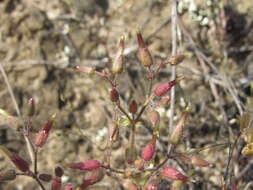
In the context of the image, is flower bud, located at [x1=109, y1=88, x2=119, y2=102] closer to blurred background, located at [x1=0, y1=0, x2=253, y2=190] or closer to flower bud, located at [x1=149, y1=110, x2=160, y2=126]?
flower bud, located at [x1=149, y1=110, x2=160, y2=126]

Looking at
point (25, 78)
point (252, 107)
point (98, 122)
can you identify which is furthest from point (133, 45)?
point (252, 107)

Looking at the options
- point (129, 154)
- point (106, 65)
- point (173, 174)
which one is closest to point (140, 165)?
point (129, 154)

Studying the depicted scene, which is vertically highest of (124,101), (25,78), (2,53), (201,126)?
(2,53)

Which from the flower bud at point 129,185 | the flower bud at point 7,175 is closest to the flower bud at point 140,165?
the flower bud at point 129,185

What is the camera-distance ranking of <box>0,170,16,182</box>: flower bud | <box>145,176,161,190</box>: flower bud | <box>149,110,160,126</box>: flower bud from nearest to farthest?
1. <box>0,170,16,182</box>: flower bud
2. <box>145,176,161,190</box>: flower bud
3. <box>149,110,160,126</box>: flower bud

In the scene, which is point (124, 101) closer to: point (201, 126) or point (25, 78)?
point (201, 126)

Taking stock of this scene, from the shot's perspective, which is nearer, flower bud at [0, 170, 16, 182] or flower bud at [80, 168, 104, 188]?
flower bud at [0, 170, 16, 182]

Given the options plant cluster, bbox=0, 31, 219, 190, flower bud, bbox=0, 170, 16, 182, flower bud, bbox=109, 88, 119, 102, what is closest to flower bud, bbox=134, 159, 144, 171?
plant cluster, bbox=0, 31, 219, 190

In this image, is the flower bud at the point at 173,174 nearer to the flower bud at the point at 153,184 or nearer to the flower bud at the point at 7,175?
the flower bud at the point at 153,184

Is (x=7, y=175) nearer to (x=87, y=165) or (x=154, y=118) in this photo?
(x=87, y=165)
